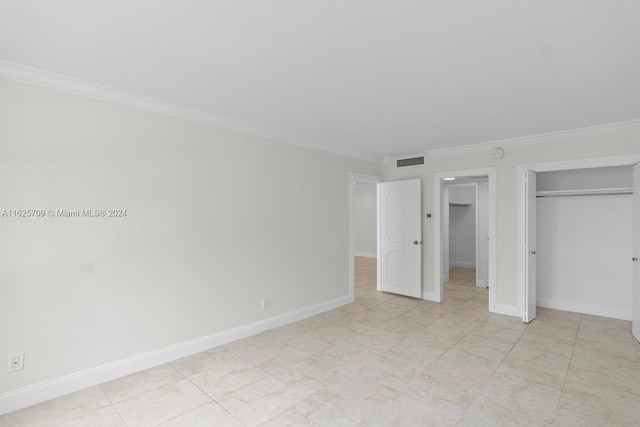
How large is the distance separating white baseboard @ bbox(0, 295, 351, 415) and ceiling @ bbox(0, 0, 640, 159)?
2422 mm

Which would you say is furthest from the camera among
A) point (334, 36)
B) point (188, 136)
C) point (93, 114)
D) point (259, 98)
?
point (188, 136)

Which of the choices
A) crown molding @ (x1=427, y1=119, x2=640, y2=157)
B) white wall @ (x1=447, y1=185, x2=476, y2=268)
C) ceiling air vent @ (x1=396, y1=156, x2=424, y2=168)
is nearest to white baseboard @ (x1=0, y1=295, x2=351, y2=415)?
ceiling air vent @ (x1=396, y1=156, x2=424, y2=168)

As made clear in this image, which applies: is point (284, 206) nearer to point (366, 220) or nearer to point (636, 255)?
point (636, 255)

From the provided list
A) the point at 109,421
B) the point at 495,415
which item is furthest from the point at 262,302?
the point at 495,415

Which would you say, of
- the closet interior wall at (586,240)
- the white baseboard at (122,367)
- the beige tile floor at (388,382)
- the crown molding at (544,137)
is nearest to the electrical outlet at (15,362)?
the white baseboard at (122,367)

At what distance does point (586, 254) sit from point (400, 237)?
8.82ft

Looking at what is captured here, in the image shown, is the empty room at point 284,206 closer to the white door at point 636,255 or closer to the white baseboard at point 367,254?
the white door at point 636,255

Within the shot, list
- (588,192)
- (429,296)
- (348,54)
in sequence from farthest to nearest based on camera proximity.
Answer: (429,296), (588,192), (348,54)

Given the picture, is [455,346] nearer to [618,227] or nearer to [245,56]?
[618,227]

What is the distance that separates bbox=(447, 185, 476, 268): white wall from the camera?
8.80 metres

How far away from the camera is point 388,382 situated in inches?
110

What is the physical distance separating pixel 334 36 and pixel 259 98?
1233 mm

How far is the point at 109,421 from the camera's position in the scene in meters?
2.27

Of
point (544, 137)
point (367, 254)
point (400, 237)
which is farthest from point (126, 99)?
point (367, 254)
